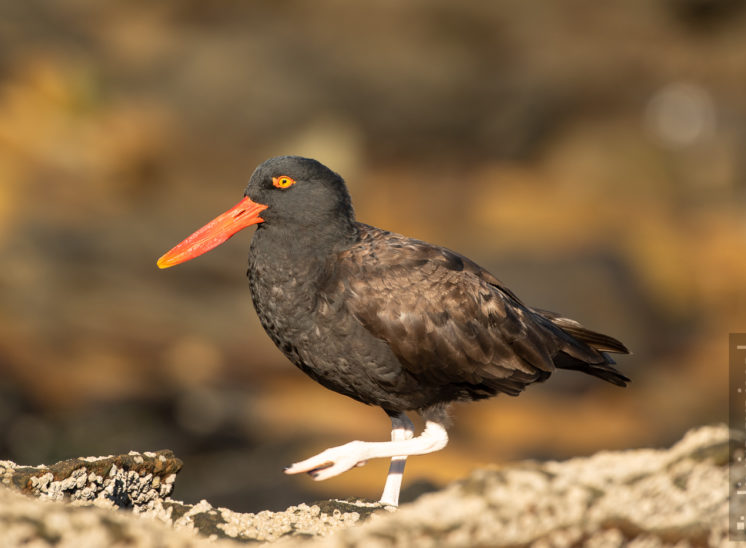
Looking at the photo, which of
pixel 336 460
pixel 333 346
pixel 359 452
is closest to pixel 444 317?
pixel 333 346

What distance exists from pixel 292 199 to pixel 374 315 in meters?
0.85

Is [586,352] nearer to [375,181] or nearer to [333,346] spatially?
[333,346]

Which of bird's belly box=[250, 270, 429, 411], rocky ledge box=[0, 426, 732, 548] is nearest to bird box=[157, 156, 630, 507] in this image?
bird's belly box=[250, 270, 429, 411]

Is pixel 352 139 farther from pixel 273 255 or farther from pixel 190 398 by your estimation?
pixel 273 255

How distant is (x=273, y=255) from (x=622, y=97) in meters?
12.9

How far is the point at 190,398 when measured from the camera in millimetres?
11773

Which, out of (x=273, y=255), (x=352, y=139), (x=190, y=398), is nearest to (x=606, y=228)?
(x=352, y=139)

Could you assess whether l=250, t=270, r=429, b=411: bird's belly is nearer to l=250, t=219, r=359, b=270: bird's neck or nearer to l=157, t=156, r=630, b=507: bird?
l=157, t=156, r=630, b=507: bird

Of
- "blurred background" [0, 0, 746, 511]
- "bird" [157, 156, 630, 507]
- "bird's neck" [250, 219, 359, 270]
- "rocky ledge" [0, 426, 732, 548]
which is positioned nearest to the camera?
"rocky ledge" [0, 426, 732, 548]

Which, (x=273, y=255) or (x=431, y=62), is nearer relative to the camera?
(x=273, y=255)

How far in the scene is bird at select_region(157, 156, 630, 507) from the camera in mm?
4594

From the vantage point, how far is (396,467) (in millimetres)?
5055

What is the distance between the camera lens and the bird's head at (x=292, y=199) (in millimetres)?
4887

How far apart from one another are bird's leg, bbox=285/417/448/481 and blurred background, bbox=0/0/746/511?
637cm
